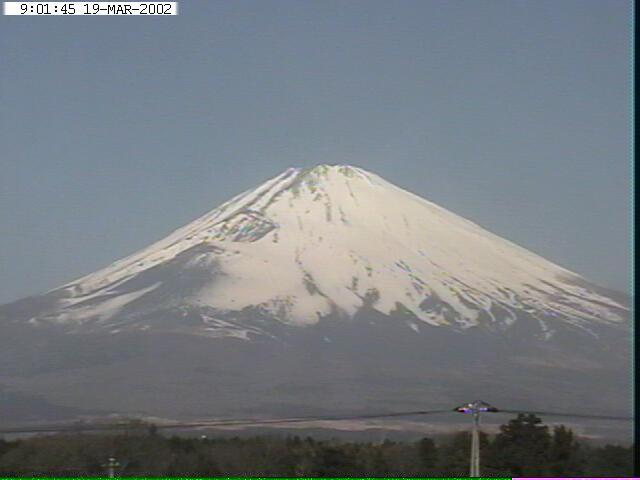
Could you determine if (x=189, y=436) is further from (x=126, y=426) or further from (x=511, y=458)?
(x=511, y=458)

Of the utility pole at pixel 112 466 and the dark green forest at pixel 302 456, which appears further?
the dark green forest at pixel 302 456

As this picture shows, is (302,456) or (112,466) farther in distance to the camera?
(302,456)

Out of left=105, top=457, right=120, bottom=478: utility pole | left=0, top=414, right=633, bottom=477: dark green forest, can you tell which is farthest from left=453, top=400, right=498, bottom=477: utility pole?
left=105, top=457, right=120, bottom=478: utility pole

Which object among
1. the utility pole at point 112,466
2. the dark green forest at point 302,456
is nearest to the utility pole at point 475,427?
the dark green forest at point 302,456

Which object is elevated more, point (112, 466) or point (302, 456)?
point (302, 456)

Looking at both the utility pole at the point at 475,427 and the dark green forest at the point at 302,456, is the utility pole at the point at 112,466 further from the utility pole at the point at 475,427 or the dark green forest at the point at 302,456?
the utility pole at the point at 475,427
